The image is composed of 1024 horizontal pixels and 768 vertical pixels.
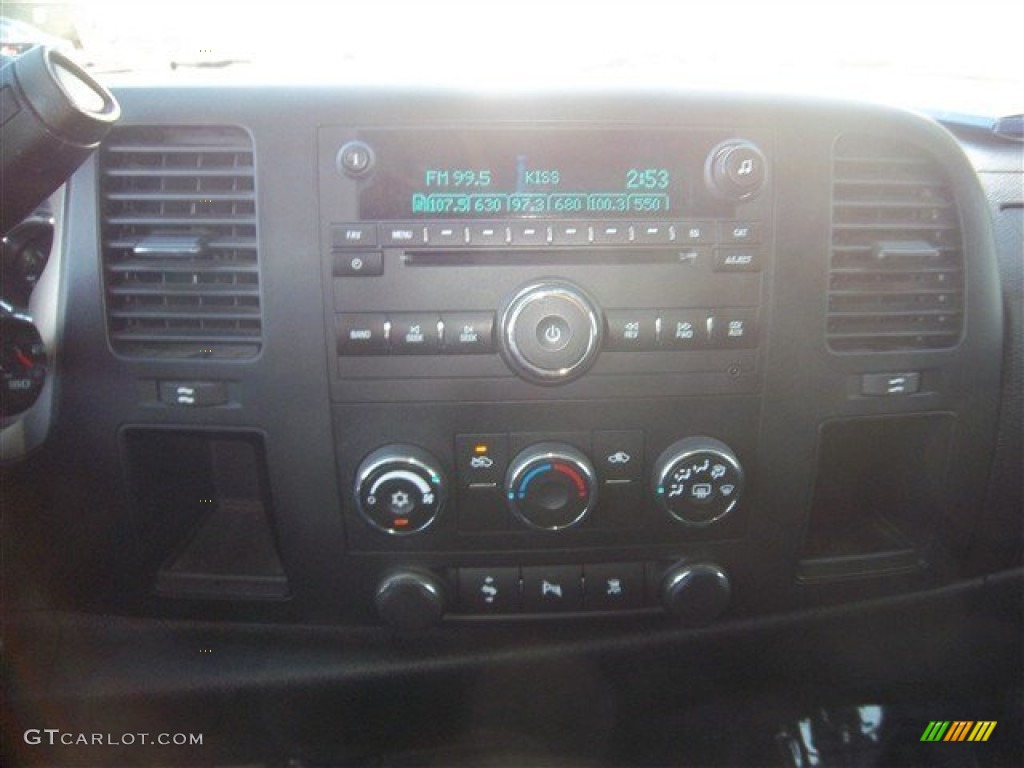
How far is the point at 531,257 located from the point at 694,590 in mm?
684

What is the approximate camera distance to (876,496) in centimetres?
195

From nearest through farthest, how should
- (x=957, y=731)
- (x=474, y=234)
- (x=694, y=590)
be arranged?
1. (x=474, y=234)
2. (x=694, y=590)
3. (x=957, y=731)

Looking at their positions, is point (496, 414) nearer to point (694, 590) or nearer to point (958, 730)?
point (694, 590)

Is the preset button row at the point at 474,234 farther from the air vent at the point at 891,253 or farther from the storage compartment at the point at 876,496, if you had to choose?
the storage compartment at the point at 876,496

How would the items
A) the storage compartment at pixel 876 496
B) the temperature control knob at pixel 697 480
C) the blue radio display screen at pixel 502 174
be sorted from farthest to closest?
the storage compartment at pixel 876 496
the temperature control knob at pixel 697 480
the blue radio display screen at pixel 502 174

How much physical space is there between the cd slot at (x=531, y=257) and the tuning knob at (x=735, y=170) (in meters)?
0.14

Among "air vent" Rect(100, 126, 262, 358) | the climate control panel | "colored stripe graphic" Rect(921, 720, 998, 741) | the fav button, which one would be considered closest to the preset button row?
the fav button

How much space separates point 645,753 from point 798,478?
2.51 feet

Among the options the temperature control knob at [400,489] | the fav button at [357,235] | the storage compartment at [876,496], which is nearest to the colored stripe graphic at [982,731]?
the storage compartment at [876,496]

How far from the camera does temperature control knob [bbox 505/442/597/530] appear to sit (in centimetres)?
153

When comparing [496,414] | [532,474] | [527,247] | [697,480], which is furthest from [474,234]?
[697,480]

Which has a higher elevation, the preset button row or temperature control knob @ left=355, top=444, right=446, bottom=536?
the preset button row

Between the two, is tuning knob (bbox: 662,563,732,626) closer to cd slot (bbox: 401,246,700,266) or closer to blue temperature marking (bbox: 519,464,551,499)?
blue temperature marking (bbox: 519,464,551,499)

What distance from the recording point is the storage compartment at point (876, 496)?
1753 millimetres
